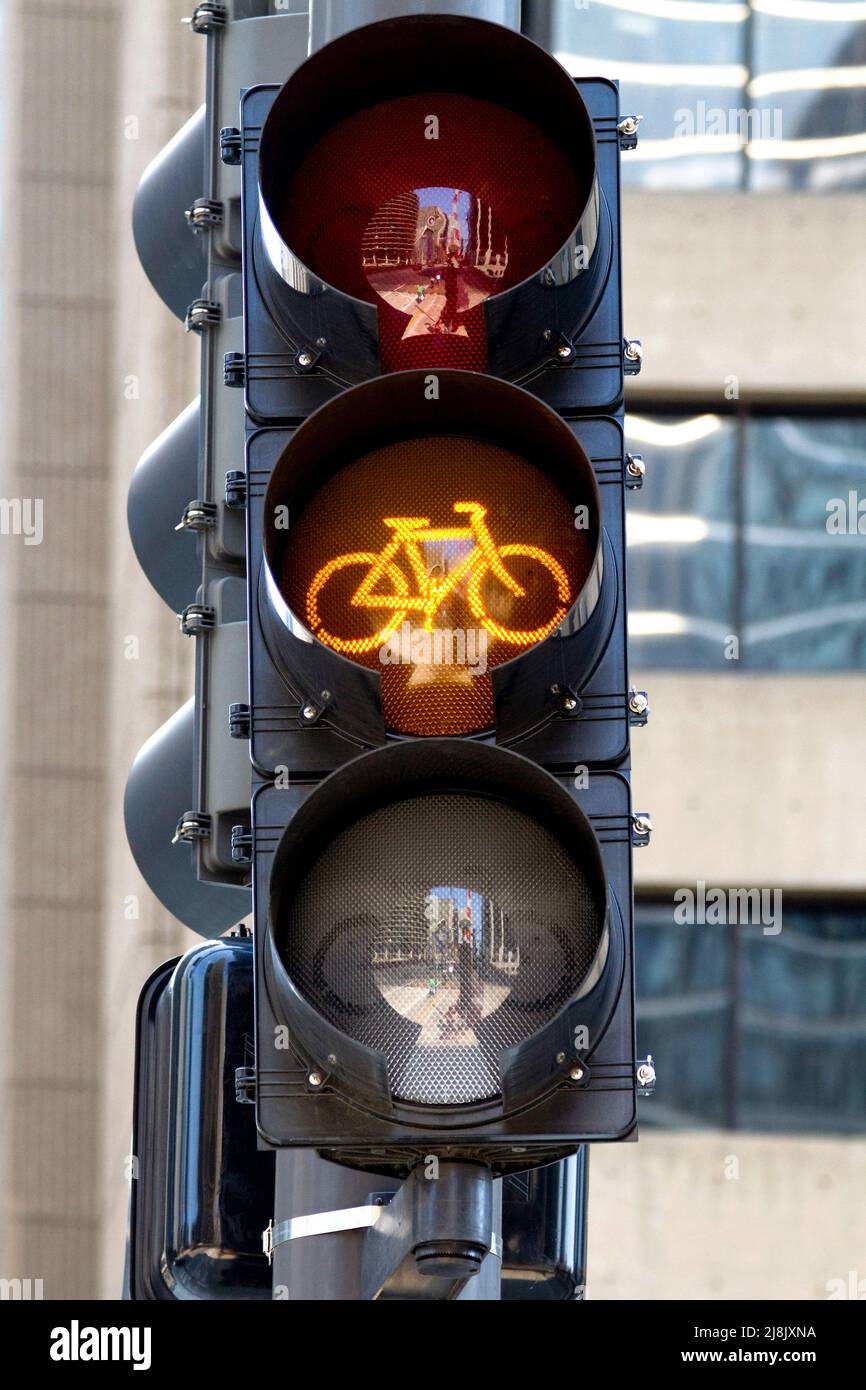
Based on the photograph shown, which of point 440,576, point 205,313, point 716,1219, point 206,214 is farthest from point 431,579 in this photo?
point 716,1219

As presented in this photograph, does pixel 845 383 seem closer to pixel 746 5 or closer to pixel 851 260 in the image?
pixel 851 260

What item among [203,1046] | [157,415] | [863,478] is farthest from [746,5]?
[203,1046]

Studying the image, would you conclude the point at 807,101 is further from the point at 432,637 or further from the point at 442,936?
the point at 442,936

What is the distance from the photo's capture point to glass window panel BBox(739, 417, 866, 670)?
17797 mm

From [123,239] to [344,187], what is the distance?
23.5 metres

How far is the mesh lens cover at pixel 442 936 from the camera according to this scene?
253 centimetres

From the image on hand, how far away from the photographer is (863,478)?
18.1m

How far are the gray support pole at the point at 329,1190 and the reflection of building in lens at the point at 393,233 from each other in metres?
0.26

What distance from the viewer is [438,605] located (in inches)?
106

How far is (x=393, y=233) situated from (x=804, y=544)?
15.3 metres

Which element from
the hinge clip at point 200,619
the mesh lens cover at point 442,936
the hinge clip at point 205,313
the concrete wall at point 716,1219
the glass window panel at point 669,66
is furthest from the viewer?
the glass window panel at point 669,66

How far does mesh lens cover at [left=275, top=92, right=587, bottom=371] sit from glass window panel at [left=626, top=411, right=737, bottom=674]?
14.8m

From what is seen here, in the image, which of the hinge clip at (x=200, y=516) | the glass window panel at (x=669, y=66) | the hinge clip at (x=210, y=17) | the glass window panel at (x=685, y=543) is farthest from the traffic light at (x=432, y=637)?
the glass window panel at (x=669, y=66)

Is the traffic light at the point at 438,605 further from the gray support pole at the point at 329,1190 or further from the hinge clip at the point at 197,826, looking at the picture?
the hinge clip at the point at 197,826
